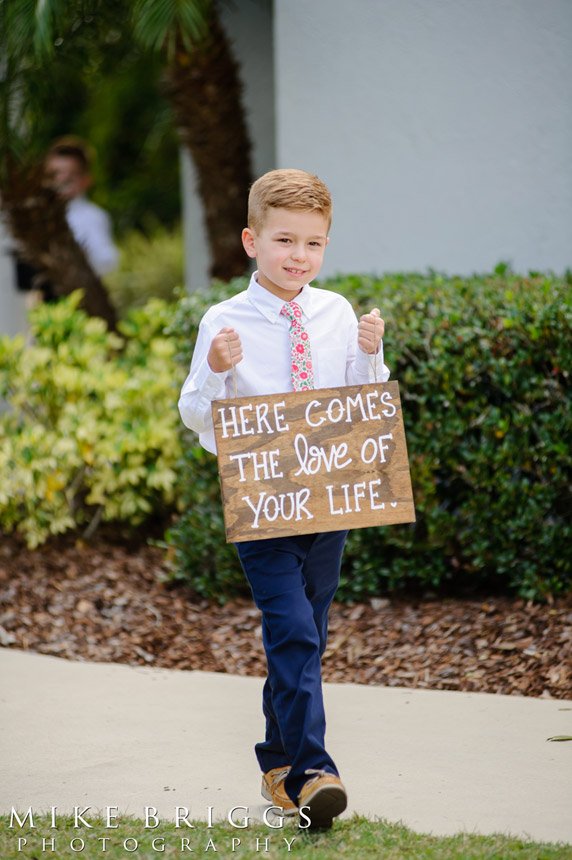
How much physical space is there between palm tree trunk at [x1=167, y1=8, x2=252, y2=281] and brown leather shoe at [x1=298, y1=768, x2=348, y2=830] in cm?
524

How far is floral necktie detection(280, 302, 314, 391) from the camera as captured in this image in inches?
140

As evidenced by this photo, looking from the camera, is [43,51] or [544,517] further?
[43,51]

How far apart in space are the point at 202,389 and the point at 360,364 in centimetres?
53

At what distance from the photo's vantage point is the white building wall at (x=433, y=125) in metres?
6.72

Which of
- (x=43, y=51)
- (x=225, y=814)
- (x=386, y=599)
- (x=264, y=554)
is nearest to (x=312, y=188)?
(x=264, y=554)

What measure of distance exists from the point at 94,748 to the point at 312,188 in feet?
6.92

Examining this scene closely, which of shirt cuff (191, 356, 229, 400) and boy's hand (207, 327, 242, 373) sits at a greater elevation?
boy's hand (207, 327, 242, 373)

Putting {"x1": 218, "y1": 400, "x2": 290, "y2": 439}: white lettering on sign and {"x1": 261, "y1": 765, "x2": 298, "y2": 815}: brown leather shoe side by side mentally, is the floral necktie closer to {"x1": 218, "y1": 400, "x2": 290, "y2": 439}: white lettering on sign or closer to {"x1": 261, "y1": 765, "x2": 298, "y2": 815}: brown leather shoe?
{"x1": 218, "y1": 400, "x2": 290, "y2": 439}: white lettering on sign

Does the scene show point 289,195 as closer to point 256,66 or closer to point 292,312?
point 292,312

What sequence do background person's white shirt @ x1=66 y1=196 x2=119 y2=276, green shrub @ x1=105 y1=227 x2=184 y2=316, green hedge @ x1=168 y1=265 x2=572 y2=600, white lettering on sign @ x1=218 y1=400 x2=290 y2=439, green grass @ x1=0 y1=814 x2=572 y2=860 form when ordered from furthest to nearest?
green shrub @ x1=105 y1=227 x2=184 y2=316 → background person's white shirt @ x1=66 y1=196 x2=119 y2=276 → green hedge @ x1=168 y1=265 x2=572 y2=600 → white lettering on sign @ x1=218 y1=400 x2=290 y2=439 → green grass @ x1=0 y1=814 x2=572 y2=860

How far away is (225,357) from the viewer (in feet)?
11.1

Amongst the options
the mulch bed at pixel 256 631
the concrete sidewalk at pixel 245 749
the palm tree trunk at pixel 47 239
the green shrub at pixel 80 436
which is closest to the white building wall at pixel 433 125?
the green shrub at pixel 80 436

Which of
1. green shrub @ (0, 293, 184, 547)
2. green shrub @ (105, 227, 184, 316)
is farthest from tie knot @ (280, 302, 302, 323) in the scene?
green shrub @ (105, 227, 184, 316)

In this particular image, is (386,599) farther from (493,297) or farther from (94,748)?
(94,748)
